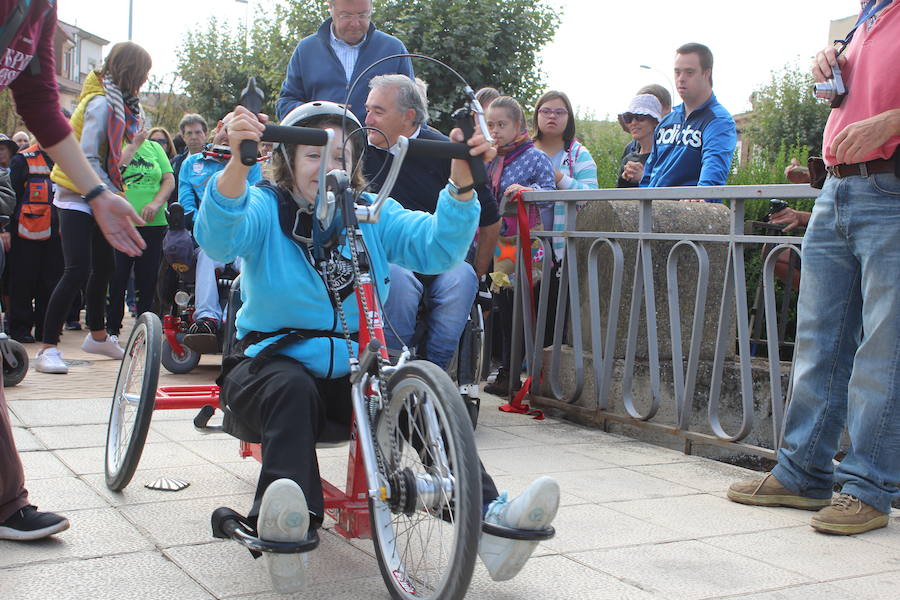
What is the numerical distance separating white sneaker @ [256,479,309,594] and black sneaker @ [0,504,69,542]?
881 millimetres

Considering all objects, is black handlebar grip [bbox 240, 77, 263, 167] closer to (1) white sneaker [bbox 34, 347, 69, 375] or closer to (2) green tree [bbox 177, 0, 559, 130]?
(1) white sneaker [bbox 34, 347, 69, 375]

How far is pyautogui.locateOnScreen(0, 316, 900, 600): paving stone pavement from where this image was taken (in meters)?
2.77

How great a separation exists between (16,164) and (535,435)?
5.89m

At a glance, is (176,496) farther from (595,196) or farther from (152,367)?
(595,196)

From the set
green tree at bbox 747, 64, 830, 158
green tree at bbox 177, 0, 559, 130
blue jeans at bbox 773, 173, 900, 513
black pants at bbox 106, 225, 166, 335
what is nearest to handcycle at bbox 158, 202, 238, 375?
black pants at bbox 106, 225, 166, 335

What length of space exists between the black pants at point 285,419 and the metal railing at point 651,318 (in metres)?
2.05

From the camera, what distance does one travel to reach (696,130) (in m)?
5.79

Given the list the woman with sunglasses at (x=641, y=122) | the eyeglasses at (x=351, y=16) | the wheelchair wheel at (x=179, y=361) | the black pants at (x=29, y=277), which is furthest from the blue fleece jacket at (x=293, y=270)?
the black pants at (x=29, y=277)

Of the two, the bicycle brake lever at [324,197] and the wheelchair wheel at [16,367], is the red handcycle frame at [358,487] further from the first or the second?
the wheelchair wheel at [16,367]

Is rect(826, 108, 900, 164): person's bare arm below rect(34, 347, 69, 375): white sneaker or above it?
above

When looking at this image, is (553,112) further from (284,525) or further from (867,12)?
(284,525)

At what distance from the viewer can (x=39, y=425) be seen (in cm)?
477

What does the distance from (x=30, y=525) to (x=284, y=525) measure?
3.36 ft

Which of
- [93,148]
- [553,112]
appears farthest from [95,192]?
[553,112]
